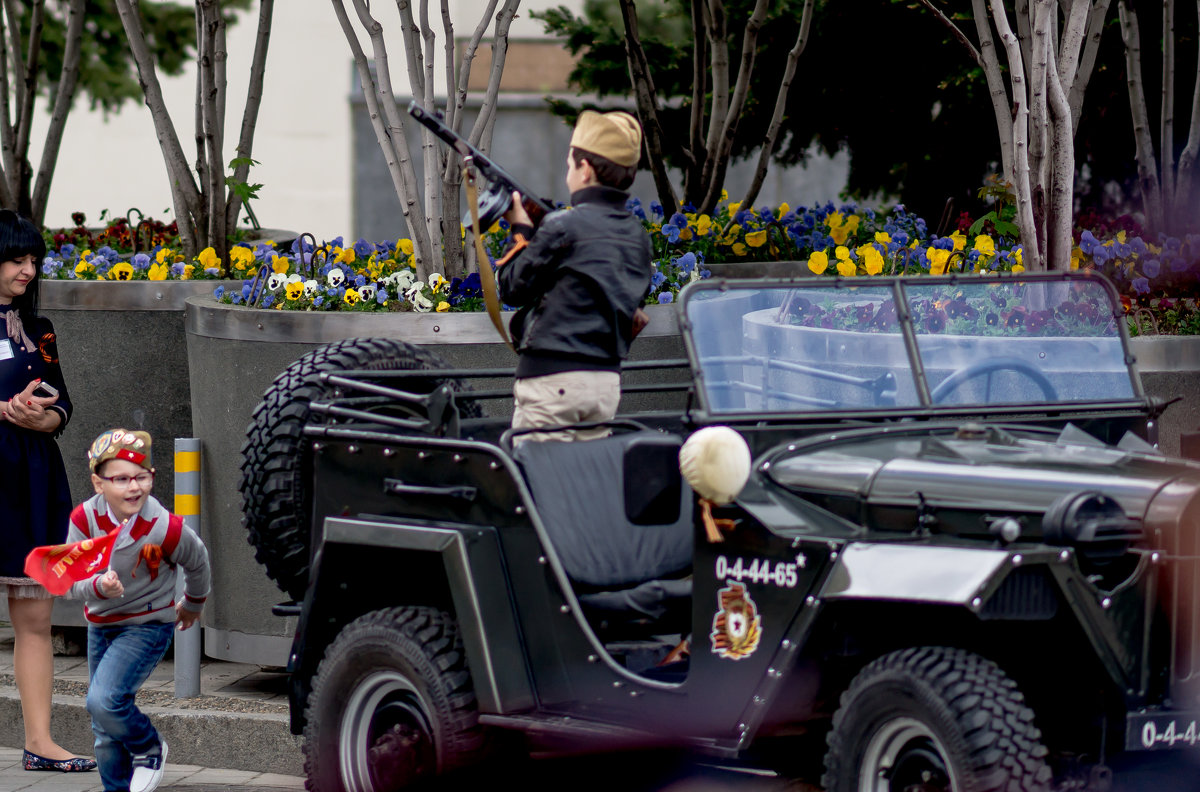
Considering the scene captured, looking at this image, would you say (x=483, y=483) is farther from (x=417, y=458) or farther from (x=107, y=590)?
(x=107, y=590)

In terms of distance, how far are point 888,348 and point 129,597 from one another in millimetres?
2500

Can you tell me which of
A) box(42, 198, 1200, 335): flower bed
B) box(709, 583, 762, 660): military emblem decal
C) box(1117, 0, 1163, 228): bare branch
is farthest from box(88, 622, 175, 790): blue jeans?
box(1117, 0, 1163, 228): bare branch

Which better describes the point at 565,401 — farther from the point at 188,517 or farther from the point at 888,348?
the point at 188,517

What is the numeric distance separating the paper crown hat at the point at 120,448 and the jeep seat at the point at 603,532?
4.78ft

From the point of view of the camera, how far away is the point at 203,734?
6234 millimetres

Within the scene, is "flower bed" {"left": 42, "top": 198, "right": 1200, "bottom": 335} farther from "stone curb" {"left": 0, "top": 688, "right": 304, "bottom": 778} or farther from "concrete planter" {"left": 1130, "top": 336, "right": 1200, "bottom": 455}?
"stone curb" {"left": 0, "top": 688, "right": 304, "bottom": 778}

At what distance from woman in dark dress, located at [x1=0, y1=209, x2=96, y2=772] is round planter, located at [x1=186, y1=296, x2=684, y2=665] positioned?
25.7 inches

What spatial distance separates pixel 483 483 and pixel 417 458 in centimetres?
25

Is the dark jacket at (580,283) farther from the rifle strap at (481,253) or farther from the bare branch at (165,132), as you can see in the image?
the bare branch at (165,132)

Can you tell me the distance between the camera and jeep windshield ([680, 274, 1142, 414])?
437cm

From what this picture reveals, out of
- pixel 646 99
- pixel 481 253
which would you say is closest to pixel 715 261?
pixel 646 99

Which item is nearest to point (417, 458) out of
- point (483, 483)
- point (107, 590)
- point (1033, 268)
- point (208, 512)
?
point (483, 483)

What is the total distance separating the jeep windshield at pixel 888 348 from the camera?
437 centimetres

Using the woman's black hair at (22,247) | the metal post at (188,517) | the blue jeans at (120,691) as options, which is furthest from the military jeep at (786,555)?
the woman's black hair at (22,247)
